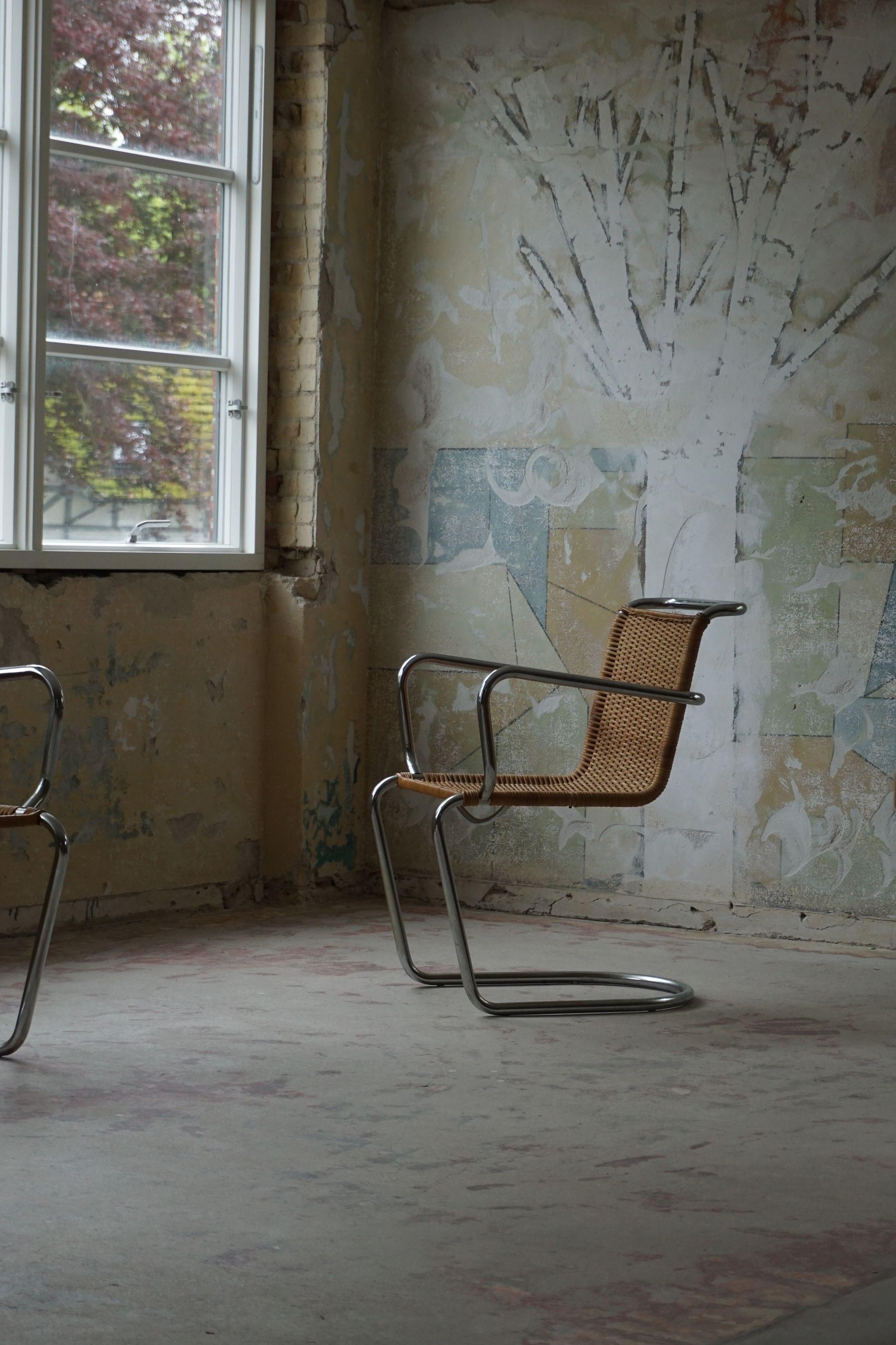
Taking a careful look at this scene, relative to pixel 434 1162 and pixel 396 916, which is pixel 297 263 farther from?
pixel 434 1162

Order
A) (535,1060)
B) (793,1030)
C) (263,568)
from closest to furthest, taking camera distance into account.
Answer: (535,1060), (793,1030), (263,568)

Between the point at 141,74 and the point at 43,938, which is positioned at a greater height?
the point at 141,74

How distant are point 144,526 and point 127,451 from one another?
0.20 m

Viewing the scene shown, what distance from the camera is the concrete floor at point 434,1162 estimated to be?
6.28 feet

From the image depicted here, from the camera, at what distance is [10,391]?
3994mm

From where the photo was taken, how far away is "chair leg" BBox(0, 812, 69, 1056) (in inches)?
115

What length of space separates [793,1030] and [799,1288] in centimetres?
133

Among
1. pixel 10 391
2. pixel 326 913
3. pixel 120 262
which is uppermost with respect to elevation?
pixel 120 262

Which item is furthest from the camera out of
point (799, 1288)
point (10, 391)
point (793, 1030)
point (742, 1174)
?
point (10, 391)

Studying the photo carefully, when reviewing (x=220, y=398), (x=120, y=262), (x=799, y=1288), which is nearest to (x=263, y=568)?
(x=220, y=398)

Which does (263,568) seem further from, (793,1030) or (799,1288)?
(799,1288)

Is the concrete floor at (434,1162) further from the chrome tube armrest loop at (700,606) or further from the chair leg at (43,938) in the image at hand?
the chrome tube armrest loop at (700,606)

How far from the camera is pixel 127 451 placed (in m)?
4.27

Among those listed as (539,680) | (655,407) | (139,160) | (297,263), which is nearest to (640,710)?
(539,680)
